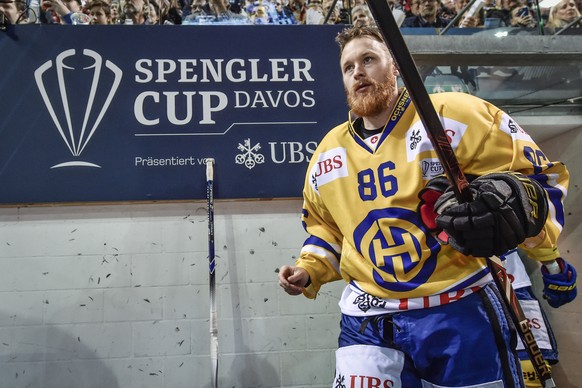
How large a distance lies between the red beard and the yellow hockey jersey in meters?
0.04

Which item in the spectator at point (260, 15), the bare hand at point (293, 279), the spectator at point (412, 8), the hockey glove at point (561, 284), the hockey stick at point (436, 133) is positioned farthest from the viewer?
the spectator at point (412, 8)

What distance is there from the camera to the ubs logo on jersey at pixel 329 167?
141 centimetres

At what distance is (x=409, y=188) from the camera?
4.04 feet

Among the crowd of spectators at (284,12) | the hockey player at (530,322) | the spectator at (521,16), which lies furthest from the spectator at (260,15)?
the hockey player at (530,322)

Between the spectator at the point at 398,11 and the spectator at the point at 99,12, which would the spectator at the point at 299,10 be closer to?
the spectator at the point at 398,11

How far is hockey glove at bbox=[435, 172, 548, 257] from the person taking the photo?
0.95 metres

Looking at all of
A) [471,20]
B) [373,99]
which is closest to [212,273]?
[373,99]

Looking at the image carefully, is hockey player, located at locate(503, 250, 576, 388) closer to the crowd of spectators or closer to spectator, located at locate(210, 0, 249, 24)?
the crowd of spectators

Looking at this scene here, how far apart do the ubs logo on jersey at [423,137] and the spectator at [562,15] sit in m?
2.22

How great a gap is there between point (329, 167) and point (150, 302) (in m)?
1.49

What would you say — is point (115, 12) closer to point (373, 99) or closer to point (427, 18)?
point (427, 18)

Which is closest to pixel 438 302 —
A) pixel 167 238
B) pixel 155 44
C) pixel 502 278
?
pixel 502 278

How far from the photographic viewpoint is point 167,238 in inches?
102

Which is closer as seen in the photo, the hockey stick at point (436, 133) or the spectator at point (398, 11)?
the hockey stick at point (436, 133)
